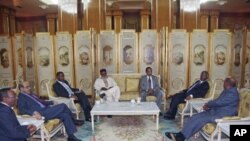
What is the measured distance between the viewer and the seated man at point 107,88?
618 centimetres

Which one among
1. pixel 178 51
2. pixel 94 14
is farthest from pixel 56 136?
pixel 94 14

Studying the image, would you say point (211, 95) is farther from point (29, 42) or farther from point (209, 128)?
point (29, 42)

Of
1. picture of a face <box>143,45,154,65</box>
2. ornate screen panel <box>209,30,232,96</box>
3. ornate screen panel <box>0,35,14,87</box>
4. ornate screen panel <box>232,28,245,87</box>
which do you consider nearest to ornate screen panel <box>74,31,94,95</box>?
picture of a face <box>143,45,154,65</box>

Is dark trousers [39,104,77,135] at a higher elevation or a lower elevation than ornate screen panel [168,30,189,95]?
lower

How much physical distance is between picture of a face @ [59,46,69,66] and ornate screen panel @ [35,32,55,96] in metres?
0.28

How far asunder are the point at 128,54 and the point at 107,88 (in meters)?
1.68

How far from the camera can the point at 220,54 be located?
745 centimetres

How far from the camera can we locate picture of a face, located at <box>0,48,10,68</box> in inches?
301

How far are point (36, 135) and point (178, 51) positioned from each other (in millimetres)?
4920

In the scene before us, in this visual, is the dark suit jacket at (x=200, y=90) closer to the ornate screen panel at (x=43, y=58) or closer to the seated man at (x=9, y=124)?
the seated man at (x=9, y=124)

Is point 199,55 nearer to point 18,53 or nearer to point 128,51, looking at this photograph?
point 128,51

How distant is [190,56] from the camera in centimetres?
748

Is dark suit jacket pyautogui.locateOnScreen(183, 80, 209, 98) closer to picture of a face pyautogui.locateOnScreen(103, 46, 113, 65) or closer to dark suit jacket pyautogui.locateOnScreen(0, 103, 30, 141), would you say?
picture of a face pyautogui.locateOnScreen(103, 46, 113, 65)

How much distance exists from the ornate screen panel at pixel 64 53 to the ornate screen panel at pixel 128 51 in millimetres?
1603
